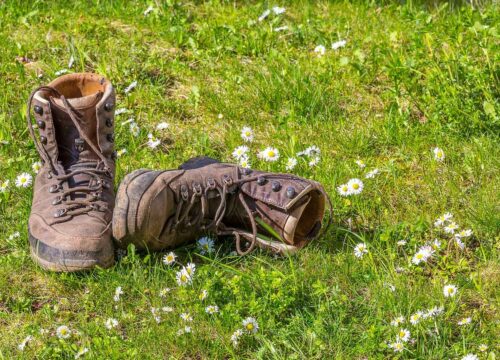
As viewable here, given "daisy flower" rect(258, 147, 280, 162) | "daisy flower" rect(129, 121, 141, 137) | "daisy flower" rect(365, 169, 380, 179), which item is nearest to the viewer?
"daisy flower" rect(365, 169, 380, 179)

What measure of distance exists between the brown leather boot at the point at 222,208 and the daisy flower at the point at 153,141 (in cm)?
63

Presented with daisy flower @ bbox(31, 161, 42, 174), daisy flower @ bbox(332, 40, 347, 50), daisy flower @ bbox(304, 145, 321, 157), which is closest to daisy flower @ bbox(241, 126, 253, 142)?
daisy flower @ bbox(304, 145, 321, 157)

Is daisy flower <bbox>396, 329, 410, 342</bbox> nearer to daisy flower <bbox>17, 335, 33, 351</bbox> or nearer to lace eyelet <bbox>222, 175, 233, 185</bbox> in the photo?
lace eyelet <bbox>222, 175, 233, 185</bbox>

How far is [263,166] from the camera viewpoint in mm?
4105

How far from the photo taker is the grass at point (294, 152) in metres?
3.12

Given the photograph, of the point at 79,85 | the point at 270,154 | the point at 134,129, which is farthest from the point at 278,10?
the point at 79,85

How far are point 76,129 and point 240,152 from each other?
2.78 feet

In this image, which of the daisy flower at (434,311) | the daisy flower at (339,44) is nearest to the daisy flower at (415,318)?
the daisy flower at (434,311)

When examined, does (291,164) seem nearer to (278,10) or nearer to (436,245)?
(436,245)

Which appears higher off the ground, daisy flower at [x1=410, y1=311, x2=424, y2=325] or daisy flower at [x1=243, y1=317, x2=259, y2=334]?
daisy flower at [x1=410, y1=311, x2=424, y2=325]

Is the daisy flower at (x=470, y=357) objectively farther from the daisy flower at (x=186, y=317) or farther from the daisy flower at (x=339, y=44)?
the daisy flower at (x=339, y=44)

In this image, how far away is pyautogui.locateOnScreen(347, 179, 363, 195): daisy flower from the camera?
3.83 metres

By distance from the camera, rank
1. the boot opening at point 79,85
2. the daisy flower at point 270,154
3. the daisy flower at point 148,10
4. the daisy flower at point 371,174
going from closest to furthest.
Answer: the boot opening at point 79,85, the daisy flower at point 371,174, the daisy flower at point 270,154, the daisy flower at point 148,10

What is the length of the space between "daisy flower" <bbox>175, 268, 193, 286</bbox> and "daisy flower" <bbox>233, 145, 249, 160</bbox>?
3.17 ft
